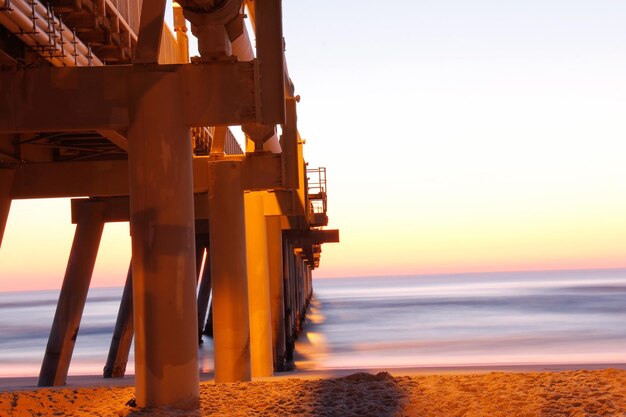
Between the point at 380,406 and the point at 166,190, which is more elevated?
the point at 166,190

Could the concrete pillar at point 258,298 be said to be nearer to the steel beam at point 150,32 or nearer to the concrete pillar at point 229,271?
the concrete pillar at point 229,271

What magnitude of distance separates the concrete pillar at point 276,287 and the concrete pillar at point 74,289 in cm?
461

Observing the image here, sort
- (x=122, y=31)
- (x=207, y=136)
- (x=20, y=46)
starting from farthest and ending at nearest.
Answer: (x=207, y=136) → (x=122, y=31) → (x=20, y=46)

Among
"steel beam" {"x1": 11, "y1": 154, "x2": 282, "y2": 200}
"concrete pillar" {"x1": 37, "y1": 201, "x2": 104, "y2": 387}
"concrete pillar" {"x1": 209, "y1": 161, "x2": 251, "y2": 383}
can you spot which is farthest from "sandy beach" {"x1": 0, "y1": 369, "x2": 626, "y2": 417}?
"concrete pillar" {"x1": 37, "y1": 201, "x2": 104, "y2": 387}

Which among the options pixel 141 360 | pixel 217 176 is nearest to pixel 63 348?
pixel 217 176

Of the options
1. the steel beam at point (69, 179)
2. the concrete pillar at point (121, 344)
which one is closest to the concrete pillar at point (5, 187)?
the steel beam at point (69, 179)

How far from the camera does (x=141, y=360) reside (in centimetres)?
782

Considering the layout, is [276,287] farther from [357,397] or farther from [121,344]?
[357,397]

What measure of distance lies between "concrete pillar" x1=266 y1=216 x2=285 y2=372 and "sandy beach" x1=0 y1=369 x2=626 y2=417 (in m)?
13.4

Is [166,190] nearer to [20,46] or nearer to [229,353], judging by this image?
[20,46]

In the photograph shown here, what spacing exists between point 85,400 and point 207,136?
26.7 feet

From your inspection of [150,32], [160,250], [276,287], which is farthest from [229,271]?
[276,287]

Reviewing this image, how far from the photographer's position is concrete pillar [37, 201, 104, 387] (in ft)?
61.1

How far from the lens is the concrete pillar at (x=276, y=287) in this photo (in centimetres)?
2244
